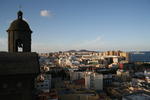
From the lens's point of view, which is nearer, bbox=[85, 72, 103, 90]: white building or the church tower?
the church tower

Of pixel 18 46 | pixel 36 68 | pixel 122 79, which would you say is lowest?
pixel 122 79

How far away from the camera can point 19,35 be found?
11586 mm

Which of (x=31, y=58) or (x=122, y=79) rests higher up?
(x=31, y=58)

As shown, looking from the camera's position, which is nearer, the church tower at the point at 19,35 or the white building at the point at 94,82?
the church tower at the point at 19,35

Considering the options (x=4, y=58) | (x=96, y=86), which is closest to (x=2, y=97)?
(x=4, y=58)

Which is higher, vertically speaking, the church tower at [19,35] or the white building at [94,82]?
the church tower at [19,35]

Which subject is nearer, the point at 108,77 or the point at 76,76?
the point at 108,77

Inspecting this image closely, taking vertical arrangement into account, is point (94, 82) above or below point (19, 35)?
below

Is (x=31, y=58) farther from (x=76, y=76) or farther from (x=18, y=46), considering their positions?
(x=76, y=76)

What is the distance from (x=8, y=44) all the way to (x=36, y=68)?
9.81ft

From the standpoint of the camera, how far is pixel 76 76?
51.3 m

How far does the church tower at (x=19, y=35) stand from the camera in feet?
38.0

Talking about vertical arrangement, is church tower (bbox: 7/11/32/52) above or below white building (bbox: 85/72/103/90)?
above

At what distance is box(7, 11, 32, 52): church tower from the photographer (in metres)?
11.6
